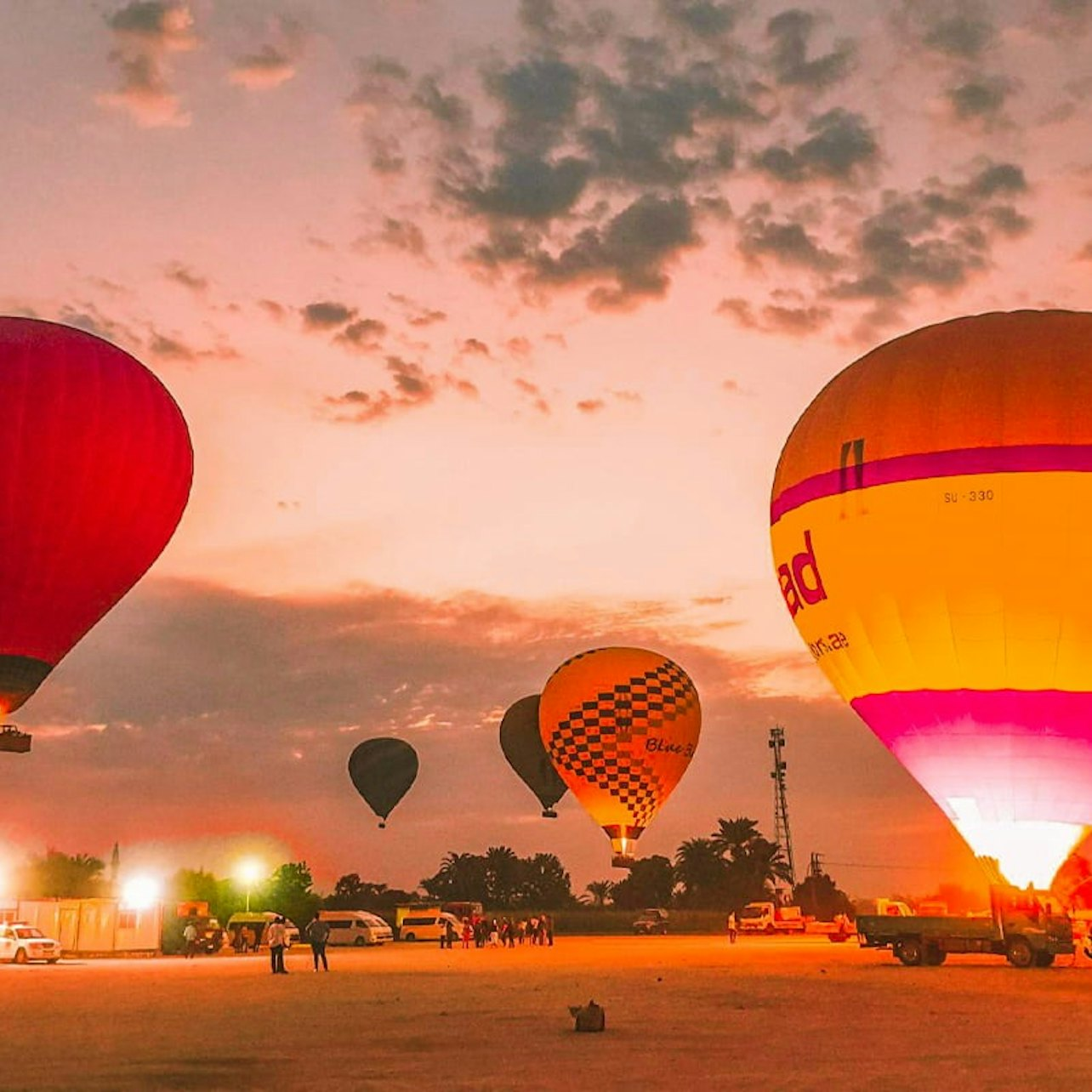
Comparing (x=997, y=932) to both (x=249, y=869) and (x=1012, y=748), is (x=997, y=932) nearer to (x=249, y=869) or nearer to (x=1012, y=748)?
(x=1012, y=748)

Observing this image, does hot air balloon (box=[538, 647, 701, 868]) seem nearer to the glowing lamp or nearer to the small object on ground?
the glowing lamp

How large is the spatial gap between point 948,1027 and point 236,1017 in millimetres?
8867

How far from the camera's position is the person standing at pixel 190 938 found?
43841mm

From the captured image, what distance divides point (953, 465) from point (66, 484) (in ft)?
60.6

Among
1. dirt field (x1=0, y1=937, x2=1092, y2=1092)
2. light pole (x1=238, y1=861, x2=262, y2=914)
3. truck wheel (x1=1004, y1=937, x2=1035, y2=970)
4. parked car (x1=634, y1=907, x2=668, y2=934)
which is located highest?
light pole (x1=238, y1=861, x2=262, y2=914)

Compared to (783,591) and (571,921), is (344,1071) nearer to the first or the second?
(783,591)

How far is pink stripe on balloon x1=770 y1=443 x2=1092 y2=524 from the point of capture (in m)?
24.3

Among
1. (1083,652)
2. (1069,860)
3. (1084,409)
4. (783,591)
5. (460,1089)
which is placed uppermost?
(1084,409)

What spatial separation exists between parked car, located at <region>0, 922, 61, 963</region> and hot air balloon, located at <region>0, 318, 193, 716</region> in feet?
33.3

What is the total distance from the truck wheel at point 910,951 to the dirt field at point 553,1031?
2.10 m

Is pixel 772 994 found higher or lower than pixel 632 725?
lower

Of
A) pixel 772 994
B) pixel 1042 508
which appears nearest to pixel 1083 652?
pixel 1042 508

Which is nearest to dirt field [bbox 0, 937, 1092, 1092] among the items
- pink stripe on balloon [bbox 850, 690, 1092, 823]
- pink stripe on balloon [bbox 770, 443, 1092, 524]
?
pink stripe on balloon [bbox 850, 690, 1092, 823]

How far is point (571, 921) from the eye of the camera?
10244 centimetres
